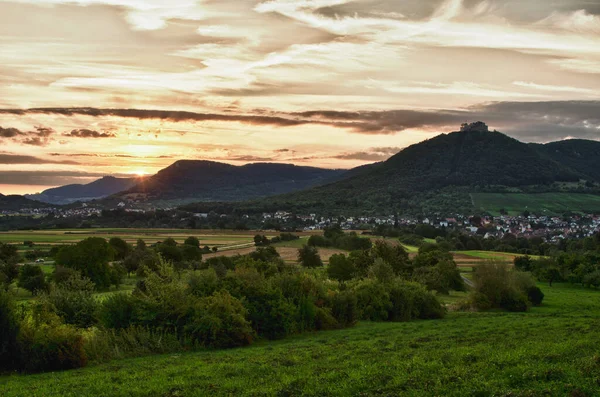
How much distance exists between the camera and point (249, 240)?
4427 inches

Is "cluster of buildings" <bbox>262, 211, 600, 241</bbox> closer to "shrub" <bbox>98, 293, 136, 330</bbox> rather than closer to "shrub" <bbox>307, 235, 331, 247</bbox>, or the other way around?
"shrub" <bbox>307, 235, 331, 247</bbox>

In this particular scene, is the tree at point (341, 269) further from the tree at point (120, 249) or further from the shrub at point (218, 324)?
the tree at point (120, 249)

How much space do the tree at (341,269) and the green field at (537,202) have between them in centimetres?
12125

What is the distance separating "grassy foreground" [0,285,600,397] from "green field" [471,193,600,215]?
158 metres

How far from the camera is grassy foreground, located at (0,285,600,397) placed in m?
14.1

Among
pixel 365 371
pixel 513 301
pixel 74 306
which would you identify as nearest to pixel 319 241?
pixel 513 301

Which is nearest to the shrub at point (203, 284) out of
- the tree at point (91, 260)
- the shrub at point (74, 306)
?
the shrub at point (74, 306)

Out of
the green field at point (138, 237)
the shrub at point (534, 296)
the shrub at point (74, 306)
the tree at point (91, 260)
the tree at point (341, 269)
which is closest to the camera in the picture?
the shrub at point (74, 306)

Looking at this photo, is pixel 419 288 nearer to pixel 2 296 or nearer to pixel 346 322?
pixel 346 322

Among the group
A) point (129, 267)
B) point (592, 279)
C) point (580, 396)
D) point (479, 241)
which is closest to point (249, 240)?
point (129, 267)

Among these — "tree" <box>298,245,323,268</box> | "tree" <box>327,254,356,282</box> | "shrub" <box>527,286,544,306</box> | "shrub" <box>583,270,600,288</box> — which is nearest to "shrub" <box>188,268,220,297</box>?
"tree" <box>327,254,356,282</box>

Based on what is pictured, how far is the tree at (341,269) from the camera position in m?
60.6

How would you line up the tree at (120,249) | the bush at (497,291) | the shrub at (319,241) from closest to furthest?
the bush at (497,291) → the tree at (120,249) → the shrub at (319,241)

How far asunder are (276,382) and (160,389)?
11.3ft
